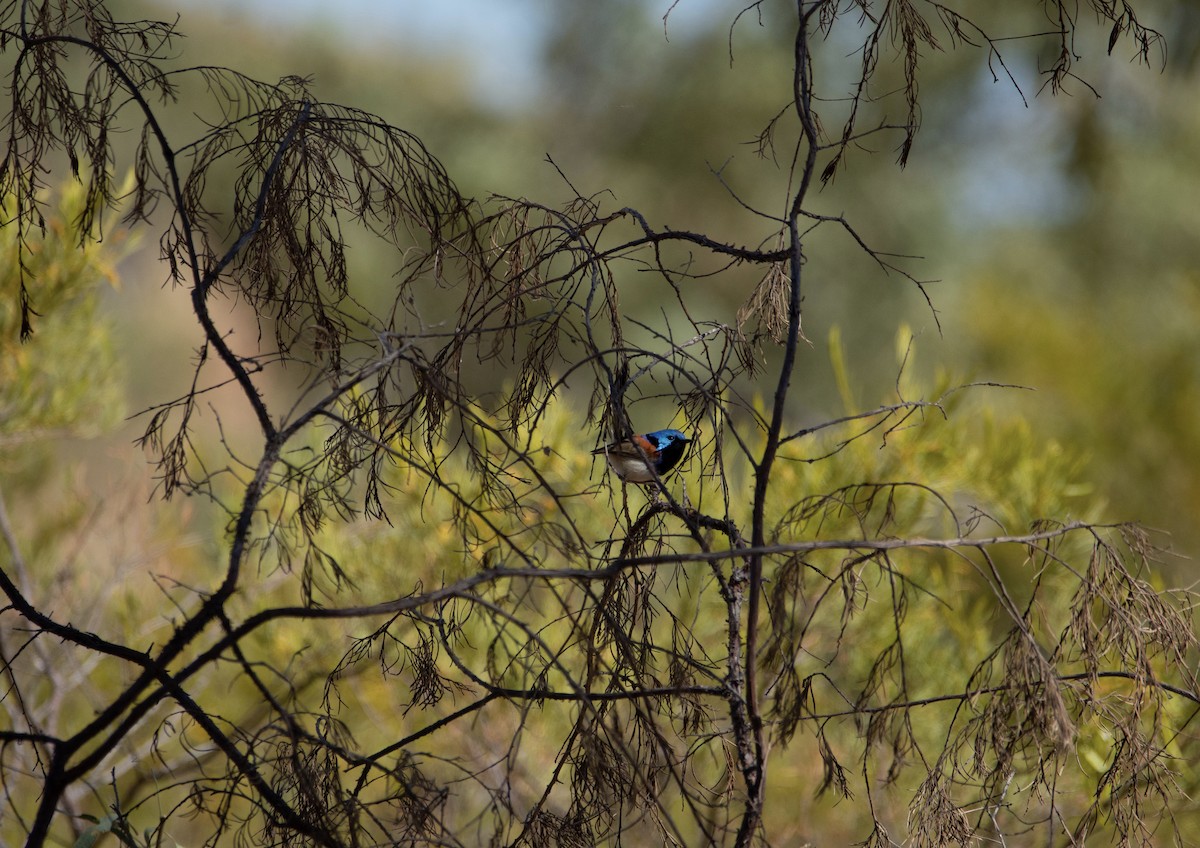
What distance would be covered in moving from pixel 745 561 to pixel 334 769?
0.64 m

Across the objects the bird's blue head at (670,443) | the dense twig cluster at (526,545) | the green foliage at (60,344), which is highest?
the green foliage at (60,344)

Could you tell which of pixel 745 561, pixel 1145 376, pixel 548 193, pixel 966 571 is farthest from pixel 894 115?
pixel 745 561

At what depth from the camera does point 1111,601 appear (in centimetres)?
119

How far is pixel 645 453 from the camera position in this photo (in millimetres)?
1219

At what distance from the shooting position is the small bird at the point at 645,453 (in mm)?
1471

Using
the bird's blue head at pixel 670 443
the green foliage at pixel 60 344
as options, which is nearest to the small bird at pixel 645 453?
the bird's blue head at pixel 670 443

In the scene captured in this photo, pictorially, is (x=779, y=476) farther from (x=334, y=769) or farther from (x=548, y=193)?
(x=548, y=193)

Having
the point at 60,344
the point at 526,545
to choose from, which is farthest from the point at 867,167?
the point at 526,545

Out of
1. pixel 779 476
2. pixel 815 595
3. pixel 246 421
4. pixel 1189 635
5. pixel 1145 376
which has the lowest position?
pixel 1189 635

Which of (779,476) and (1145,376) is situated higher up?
(1145,376)

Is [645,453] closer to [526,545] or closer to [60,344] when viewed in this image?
[526,545]

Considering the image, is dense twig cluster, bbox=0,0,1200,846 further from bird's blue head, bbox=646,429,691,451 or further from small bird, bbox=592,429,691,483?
bird's blue head, bbox=646,429,691,451

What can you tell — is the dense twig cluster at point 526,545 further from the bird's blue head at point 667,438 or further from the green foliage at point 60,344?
the green foliage at point 60,344

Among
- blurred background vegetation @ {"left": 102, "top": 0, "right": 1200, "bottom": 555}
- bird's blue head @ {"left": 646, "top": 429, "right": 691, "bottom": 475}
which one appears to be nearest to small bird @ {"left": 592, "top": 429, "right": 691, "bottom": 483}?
bird's blue head @ {"left": 646, "top": 429, "right": 691, "bottom": 475}
